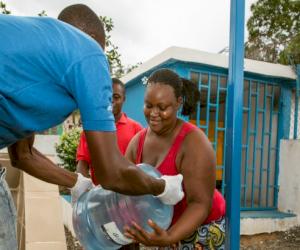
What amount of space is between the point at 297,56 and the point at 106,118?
8.22m

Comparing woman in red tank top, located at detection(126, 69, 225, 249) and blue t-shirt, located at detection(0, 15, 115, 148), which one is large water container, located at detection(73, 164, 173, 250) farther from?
blue t-shirt, located at detection(0, 15, 115, 148)

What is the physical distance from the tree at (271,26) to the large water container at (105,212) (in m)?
11.7

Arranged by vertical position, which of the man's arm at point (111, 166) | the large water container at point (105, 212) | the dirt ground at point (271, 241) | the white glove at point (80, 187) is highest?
the man's arm at point (111, 166)

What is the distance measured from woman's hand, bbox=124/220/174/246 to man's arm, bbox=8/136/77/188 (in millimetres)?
653

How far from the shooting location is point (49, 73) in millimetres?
1316

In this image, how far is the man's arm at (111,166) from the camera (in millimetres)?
1326

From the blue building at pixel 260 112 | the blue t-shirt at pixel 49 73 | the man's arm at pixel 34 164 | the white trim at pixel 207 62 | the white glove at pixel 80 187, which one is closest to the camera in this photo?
the blue t-shirt at pixel 49 73

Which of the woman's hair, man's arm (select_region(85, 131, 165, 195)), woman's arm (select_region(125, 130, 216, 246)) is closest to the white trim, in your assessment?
the woman's hair

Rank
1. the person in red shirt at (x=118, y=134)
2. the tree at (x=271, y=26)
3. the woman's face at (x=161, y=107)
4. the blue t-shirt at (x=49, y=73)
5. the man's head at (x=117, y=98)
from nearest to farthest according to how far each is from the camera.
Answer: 1. the blue t-shirt at (x=49, y=73)
2. the woman's face at (x=161, y=107)
3. the person in red shirt at (x=118, y=134)
4. the man's head at (x=117, y=98)
5. the tree at (x=271, y=26)

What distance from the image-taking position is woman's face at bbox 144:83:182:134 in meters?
2.09

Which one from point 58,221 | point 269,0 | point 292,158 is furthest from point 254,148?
point 269,0

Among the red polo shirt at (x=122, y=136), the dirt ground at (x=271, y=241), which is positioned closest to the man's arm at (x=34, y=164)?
the red polo shirt at (x=122, y=136)

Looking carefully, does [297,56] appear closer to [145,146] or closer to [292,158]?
[292,158]

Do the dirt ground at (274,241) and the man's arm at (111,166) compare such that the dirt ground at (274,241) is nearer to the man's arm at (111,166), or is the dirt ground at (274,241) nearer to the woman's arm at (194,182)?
the woman's arm at (194,182)
